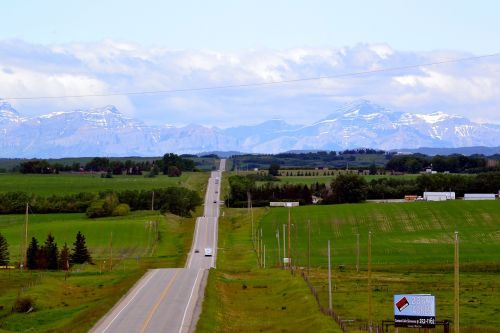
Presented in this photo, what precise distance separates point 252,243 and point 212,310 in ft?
282

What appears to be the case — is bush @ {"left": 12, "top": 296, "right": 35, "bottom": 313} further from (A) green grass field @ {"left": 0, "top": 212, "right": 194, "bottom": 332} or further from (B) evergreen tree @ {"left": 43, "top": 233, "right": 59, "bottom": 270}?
(B) evergreen tree @ {"left": 43, "top": 233, "right": 59, "bottom": 270}

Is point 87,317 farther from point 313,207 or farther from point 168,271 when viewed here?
point 313,207

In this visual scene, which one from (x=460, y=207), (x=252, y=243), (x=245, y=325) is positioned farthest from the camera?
(x=460, y=207)

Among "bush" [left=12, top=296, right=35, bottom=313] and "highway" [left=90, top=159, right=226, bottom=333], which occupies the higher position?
"highway" [left=90, top=159, right=226, bottom=333]

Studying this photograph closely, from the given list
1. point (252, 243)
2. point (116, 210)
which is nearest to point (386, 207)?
point (252, 243)

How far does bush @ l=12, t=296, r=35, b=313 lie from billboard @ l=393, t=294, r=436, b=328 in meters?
38.0

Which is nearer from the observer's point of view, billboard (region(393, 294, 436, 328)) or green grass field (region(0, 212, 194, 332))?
billboard (region(393, 294, 436, 328))

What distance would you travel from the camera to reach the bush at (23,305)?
75113 mm

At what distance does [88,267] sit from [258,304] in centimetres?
5019

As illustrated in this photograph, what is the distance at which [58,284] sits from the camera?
91.2 metres

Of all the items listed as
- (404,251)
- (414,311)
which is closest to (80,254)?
(404,251)

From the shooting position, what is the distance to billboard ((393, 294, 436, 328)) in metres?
47.5

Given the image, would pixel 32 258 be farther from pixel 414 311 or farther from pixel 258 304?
pixel 414 311

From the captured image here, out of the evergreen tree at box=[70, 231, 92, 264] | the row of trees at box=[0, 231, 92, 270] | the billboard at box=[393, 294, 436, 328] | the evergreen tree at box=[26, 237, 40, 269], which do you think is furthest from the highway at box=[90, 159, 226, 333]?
the evergreen tree at box=[70, 231, 92, 264]
